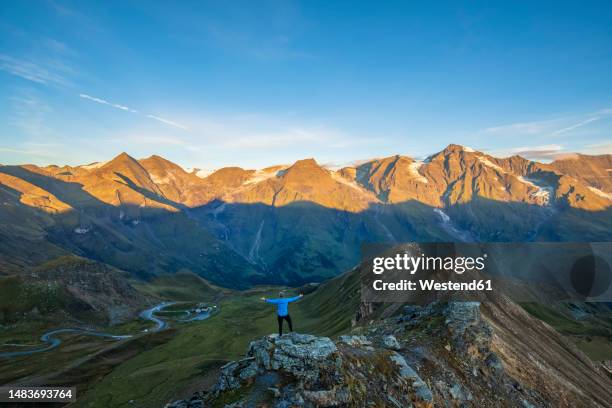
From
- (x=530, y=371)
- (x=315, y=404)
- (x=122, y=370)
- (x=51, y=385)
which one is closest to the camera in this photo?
(x=315, y=404)

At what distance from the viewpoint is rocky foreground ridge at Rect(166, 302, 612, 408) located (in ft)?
83.5

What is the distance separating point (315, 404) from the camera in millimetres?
24359

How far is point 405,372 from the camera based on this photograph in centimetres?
3080

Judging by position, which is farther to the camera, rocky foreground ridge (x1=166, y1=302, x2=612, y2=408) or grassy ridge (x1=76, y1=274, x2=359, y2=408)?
grassy ridge (x1=76, y1=274, x2=359, y2=408)

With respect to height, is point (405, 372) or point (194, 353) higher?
point (405, 372)

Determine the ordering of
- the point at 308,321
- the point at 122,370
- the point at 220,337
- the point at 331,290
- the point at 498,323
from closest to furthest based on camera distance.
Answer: the point at 498,323 < the point at 122,370 < the point at 220,337 < the point at 308,321 < the point at 331,290

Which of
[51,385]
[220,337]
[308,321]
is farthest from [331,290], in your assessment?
[51,385]

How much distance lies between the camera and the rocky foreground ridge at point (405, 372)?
83.5 ft

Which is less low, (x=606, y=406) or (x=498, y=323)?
(x=498, y=323)

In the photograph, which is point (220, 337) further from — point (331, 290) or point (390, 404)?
point (390, 404)

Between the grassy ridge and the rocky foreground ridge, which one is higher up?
the rocky foreground ridge

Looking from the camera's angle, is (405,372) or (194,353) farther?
Result: (194,353)

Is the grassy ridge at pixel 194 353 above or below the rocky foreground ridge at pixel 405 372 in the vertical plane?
below

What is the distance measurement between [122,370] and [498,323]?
9650 centimetres
